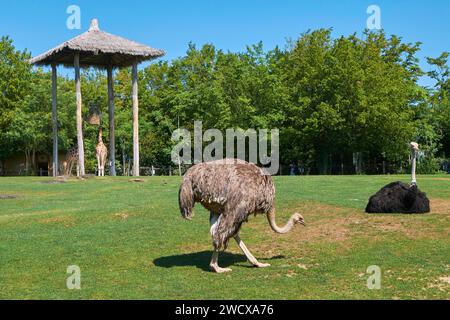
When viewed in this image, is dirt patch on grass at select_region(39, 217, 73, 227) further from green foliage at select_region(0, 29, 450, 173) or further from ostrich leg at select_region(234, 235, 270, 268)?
green foliage at select_region(0, 29, 450, 173)

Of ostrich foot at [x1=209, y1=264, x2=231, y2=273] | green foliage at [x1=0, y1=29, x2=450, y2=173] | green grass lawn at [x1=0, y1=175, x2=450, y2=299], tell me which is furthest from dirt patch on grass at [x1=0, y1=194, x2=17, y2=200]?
green foliage at [x1=0, y1=29, x2=450, y2=173]

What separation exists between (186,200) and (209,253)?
8.33 feet

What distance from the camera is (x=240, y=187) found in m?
9.36

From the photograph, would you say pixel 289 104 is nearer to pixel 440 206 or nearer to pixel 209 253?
pixel 440 206

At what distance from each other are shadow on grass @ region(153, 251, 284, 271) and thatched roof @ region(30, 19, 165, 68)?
72.0ft

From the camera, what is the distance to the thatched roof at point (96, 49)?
1231 inches

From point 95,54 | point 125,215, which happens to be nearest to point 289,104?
point 95,54

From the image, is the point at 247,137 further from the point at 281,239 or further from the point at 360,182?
the point at 281,239

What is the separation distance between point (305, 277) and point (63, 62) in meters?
29.5

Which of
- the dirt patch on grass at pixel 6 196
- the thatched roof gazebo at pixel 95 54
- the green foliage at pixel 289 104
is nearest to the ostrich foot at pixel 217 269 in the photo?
the dirt patch on grass at pixel 6 196

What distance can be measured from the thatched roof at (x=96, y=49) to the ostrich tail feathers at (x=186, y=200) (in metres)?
23.3

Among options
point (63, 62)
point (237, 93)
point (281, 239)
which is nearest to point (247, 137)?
point (237, 93)

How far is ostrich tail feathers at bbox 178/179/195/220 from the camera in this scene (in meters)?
9.38

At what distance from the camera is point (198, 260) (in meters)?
11.0
